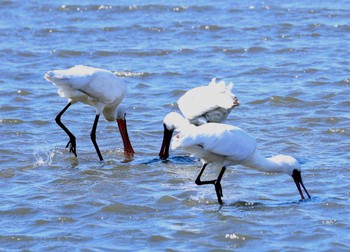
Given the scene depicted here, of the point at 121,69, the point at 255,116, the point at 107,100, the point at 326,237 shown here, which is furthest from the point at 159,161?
the point at 121,69

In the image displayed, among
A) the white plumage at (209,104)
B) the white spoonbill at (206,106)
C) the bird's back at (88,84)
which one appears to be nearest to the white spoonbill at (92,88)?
the bird's back at (88,84)

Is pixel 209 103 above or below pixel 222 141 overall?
below

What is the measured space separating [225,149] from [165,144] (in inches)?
93.1

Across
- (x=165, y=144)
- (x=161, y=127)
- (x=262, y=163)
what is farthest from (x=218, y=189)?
(x=161, y=127)

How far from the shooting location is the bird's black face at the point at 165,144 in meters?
11.1

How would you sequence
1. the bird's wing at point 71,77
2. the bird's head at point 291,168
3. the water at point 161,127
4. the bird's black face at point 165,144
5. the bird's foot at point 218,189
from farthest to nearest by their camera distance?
the bird's black face at point 165,144 → the bird's wing at point 71,77 → the bird's head at point 291,168 → the bird's foot at point 218,189 → the water at point 161,127

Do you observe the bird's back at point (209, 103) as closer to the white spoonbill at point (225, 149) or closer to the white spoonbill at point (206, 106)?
the white spoonbill at point (206, 106)

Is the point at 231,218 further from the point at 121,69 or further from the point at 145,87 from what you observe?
the point at 121,69

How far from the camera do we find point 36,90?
14070mm

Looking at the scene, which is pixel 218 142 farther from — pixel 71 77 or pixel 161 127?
pixel 161 127

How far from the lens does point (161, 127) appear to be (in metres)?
12.2

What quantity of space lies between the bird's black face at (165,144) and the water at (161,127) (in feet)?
0.42

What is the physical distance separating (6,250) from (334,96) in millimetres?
6425

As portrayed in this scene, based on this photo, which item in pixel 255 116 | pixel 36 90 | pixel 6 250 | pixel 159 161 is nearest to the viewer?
pixel 6 250
